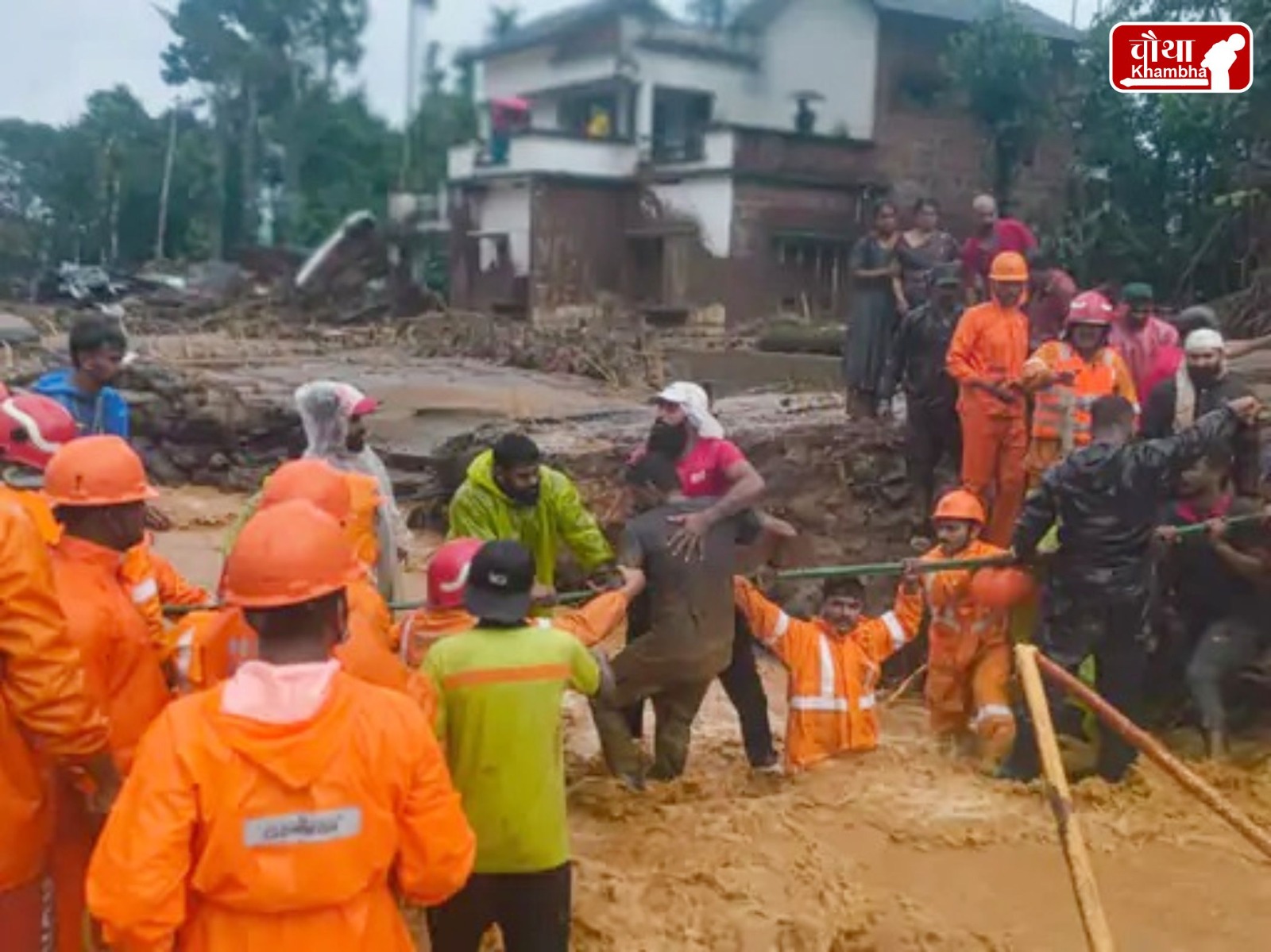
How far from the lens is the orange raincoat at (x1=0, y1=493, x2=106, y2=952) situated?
2.88 metres

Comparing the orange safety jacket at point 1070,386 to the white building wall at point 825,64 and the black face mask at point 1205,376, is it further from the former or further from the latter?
the white building wall at point 825,64

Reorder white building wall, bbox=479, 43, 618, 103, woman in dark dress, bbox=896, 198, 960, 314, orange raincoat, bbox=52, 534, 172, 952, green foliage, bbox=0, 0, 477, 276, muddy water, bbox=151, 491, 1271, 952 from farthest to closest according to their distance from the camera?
1. green foliage, bbox=0, 0, 477, 276
2. white building wall, bbox=479, 43, 618, 103
3. woman in dark dress, bbox=896, 198, 960, 314
4. muddy water, bbox=151, 491, 1271, 952
5. orange raincoat, bbox=52, 534, 172, 952

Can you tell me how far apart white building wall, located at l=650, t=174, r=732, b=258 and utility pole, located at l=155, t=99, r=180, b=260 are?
1407 centimetres

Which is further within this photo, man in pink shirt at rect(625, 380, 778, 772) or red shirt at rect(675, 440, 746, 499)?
red shirt at rect(675, 440, 746, 499)

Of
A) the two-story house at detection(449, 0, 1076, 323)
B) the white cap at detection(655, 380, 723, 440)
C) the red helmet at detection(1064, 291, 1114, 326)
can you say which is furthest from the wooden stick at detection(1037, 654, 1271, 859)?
the two-story house at detection(449, 0, 1076, 323)

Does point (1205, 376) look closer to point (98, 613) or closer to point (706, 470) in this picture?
point (706, 470)

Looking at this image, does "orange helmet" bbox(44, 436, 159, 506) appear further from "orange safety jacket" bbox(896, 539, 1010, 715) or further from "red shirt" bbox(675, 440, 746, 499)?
"orange safety jacket" bbox(896, 539, 1010, 715)

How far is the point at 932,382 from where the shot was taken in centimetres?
870

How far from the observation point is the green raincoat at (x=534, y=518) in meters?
5.46

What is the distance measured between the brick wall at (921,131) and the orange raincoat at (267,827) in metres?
23.4

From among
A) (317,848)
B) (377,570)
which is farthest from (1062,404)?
(317,848)

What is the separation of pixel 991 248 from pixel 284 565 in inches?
305

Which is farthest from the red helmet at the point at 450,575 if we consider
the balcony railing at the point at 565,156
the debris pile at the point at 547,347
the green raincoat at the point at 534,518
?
the balcony railing at the point at 565,156

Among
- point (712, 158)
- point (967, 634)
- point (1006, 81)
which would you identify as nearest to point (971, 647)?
point (967, 634)
